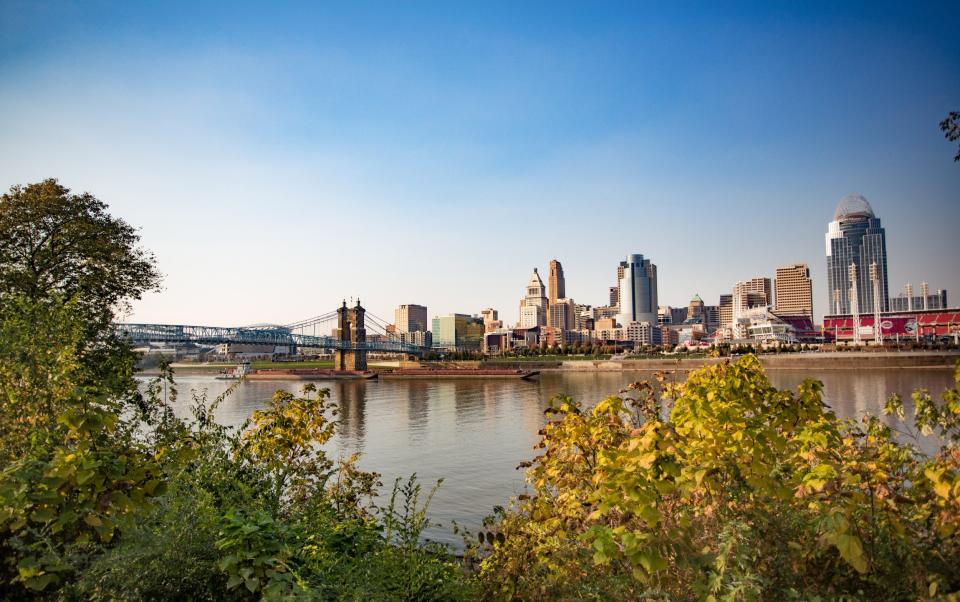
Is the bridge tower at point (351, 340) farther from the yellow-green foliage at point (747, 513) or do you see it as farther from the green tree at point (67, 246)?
the yellow-green foliage at point (747, 513)

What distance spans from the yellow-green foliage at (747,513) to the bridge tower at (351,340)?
84.2 m

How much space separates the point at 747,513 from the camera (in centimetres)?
325

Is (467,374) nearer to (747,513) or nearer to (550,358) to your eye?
(550,358)

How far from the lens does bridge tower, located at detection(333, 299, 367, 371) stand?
284 ft

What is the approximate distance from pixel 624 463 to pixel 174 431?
4.68m

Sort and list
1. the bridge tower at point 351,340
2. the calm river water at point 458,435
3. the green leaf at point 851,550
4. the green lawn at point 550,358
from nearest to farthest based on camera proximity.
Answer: the green leaf at point 851,550 → the calm river water at point 458,435 → the bridge tower at point 351,340 → the green lawn at point 550,358

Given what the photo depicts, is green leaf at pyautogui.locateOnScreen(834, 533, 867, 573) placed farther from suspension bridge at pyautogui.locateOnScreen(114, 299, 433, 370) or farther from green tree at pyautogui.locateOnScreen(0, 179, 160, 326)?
suspension bridge at pyautogui.locateOnScreen(114, 299, 433, 370)

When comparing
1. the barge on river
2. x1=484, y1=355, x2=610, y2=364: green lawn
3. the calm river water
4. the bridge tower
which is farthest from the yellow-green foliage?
x1=484, y1=355, x2=610, y2=364: green lawn

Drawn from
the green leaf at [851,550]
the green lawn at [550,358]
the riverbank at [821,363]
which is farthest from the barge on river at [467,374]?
the green leaf at [851,550]

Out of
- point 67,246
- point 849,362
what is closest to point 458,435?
point 67,246

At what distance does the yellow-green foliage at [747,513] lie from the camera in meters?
2.71

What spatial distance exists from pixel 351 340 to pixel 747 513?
299ft

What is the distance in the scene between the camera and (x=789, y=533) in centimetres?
314

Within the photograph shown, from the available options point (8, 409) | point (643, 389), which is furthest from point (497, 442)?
point (8, 409)
